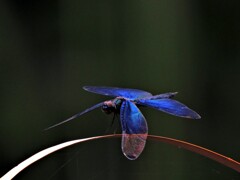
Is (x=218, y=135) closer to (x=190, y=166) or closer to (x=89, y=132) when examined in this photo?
(x=190, y=166)

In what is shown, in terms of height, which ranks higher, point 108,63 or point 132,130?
point 108,63

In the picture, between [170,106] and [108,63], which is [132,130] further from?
[108,63]

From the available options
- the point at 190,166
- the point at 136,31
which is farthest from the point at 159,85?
the point at 190,166

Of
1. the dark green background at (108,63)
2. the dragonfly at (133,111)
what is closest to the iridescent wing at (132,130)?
the dragonfly at (133,111)

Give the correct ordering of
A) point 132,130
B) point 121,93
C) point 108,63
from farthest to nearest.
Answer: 1. point 108,63
2. point 121,93
3. point 132,130

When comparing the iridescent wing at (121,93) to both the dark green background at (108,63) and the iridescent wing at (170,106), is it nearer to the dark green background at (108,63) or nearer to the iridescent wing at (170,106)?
the iridescent wing at (170,106)

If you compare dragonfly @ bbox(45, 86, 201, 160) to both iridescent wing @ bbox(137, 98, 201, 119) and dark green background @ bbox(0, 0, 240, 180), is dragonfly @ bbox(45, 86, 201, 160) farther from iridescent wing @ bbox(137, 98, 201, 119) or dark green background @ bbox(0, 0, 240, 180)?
dark green background @ bbox(0, 0, 240, 180)

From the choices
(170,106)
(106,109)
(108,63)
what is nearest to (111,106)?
(106,109)
